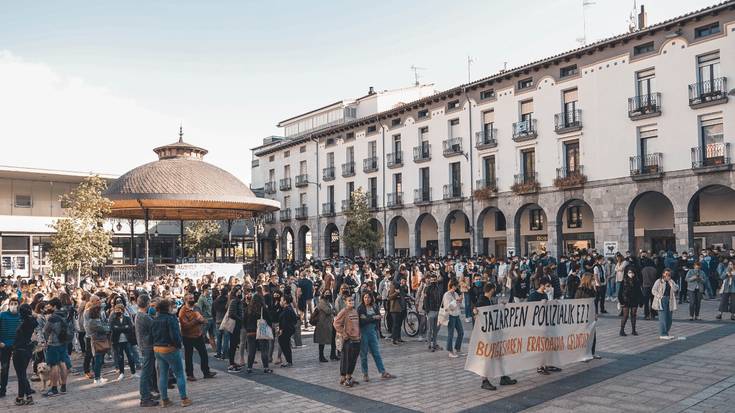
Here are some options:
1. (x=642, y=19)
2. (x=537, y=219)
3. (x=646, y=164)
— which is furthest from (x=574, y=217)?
(x=642, y=19)

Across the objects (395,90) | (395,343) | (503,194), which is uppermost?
(395,90)

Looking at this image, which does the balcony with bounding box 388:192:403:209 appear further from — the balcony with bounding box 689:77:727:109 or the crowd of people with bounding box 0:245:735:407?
the crowd of people with bounding box 0:245:735:407

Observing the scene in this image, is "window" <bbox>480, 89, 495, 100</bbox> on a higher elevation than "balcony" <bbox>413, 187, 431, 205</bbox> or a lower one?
higher

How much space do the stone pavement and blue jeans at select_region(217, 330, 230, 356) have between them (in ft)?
1.39

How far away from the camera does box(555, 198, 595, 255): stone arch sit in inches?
1310

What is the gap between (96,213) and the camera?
26.4 meters

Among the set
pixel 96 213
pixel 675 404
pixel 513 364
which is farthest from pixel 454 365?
pixel 96 213

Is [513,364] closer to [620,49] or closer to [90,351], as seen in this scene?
[90,351]

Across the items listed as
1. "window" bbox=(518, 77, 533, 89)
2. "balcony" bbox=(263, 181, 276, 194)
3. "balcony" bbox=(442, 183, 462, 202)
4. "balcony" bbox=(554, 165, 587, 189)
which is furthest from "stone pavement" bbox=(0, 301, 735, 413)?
"balcony" bbox=(263, 181, 276, 194)

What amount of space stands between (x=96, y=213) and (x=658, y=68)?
28124 millimetres

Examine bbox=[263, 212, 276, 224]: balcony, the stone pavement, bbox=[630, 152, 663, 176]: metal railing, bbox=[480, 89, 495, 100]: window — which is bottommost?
the stone pavement

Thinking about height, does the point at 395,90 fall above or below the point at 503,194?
above

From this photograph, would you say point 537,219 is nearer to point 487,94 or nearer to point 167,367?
point 487,94

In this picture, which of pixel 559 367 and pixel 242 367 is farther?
pixel 242 367
